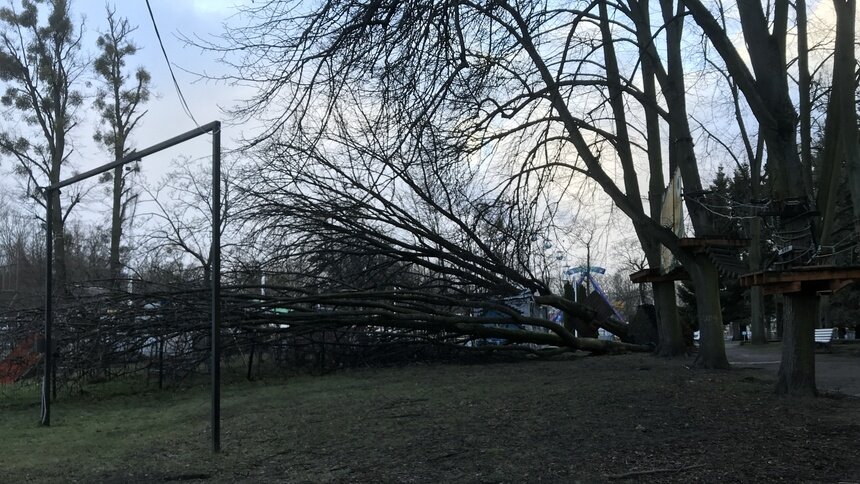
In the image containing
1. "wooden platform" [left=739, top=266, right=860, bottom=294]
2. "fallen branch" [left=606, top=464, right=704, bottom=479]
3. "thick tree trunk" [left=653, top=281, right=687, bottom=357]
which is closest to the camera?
"fallen branch" [left=606, top=464, right=704, bottom=479]

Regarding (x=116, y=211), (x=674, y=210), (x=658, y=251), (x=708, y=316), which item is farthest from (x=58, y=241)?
(x=708, y=316)

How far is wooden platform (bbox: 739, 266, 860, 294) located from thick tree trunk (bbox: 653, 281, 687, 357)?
6.13 meters

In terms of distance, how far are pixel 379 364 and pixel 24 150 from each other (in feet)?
60.8

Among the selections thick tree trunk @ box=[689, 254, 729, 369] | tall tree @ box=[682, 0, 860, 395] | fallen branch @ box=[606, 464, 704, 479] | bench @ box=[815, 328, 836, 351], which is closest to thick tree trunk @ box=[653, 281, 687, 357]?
thick tree trunk @ box=[689, 254, 729, 369]

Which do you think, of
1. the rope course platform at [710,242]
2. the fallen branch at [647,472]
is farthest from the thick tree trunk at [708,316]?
the fallen branch at [647,472]

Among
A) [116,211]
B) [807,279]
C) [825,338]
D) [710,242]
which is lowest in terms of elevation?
[825,338]

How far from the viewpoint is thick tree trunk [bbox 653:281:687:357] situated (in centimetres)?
1448

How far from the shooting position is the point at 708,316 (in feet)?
40.3

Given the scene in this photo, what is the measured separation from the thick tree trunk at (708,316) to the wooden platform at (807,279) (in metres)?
3.71

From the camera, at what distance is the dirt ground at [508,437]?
5.61 metres

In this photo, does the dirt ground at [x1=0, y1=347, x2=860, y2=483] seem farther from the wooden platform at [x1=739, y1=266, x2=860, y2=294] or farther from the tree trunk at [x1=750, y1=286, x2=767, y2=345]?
the tree trunk at [x1=750, y1=286, x2=767, y2=345]

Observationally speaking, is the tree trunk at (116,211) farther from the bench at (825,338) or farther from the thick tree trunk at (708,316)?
the bench at (825,338)

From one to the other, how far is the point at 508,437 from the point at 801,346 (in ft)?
13.4

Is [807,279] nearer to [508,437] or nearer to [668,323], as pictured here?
[508,437]
